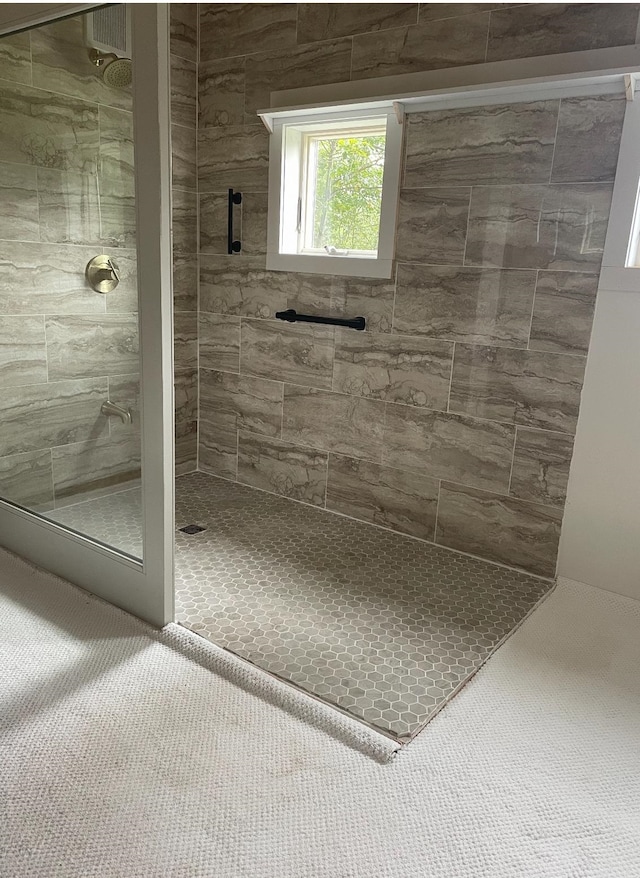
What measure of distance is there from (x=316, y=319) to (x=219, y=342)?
2.26 ft

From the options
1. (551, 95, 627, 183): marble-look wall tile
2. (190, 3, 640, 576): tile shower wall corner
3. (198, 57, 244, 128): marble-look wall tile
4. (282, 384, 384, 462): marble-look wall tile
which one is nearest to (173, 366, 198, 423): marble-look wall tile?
(190, 3, 640, 576): tile shower wall corner

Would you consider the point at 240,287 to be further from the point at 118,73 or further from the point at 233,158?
the point at 118,73

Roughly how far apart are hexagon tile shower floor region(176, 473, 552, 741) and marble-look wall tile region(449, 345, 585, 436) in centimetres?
62

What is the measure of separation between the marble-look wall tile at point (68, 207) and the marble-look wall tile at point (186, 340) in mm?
1103

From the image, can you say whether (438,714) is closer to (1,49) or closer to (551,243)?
(551,243)

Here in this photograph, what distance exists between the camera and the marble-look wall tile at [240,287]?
313 cm

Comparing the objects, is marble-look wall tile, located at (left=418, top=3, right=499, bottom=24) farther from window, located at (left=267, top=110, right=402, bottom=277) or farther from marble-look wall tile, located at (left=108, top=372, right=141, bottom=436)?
marble-look wall tile, located at (left=108, top=372, right=141, bottom=436)

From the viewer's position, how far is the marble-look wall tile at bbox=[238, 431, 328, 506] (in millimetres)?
3162

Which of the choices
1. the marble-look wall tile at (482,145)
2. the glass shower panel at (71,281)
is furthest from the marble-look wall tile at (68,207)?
the marble-look wall tile at (482,145)

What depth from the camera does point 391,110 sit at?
8.52 feet

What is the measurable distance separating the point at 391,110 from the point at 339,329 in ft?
2.94

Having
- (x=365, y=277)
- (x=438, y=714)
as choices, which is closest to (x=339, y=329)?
(x=365, y=277)

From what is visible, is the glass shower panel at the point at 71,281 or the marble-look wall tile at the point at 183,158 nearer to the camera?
the glass shower panel at the point at 71,281

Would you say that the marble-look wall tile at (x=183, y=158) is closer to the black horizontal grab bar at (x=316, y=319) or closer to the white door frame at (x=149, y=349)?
the black horizontal grab bar at (x=316, y=319)
